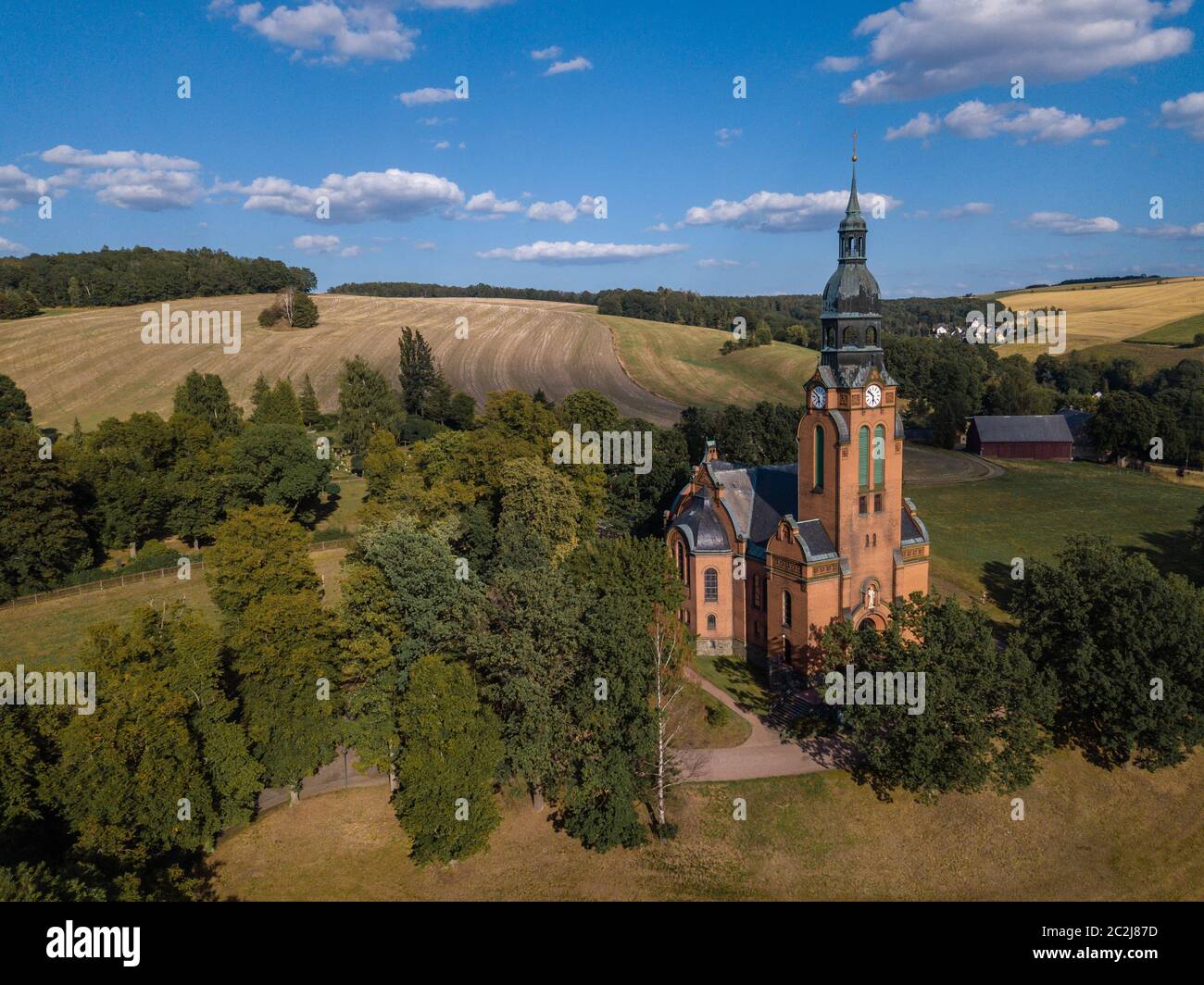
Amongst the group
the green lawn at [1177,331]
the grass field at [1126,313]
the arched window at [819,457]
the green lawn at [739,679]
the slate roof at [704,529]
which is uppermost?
the grass field at [1126,313]

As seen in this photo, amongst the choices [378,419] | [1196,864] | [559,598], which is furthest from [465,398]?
[1196,864]

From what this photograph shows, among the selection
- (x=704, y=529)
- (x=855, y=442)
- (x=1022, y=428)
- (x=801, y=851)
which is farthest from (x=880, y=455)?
(x=1022, y=428)

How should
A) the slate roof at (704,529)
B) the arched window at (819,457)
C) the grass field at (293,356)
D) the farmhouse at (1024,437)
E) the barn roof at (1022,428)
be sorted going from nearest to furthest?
the arched window at (819,457) < the slate roof at (704,529) < the farmhouse at (1024,437) < the barn roof at (1022,428) < the grass field at (293,356)

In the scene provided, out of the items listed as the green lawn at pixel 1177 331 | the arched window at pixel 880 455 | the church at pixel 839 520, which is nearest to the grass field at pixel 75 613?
the church at pixel 839 520

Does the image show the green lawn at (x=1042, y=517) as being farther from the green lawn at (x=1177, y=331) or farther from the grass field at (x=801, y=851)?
the green lawn at (x=1177, y=331)

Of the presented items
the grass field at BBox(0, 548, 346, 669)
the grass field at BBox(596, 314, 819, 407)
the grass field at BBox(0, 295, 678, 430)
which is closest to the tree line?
the grass field at BBox(0, 295, 678, 430)
